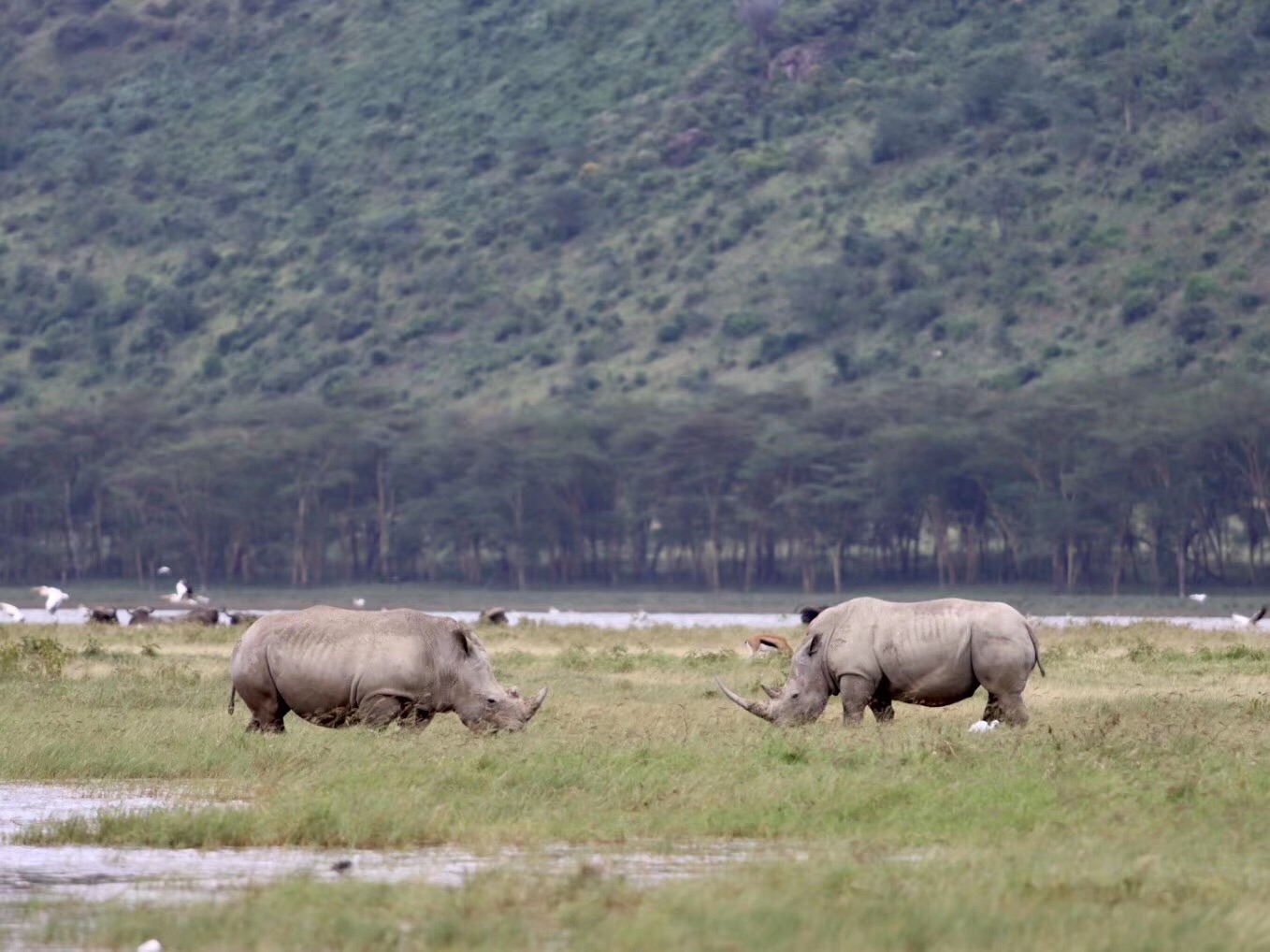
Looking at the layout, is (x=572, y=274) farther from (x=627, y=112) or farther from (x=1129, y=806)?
(x=1129, y=806)

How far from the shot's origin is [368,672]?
56.5ft

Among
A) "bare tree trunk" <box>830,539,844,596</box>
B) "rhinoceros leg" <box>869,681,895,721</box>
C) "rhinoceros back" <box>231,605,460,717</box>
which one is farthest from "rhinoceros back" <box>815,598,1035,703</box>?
"bare tree trunk" <box>830,539,844,596</box>

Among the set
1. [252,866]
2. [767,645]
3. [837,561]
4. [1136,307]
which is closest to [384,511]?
[837,561]

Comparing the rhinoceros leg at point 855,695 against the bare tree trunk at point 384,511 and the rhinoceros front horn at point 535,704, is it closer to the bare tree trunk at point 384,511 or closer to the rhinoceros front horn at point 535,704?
the rhinoceros front horn at point 535,704

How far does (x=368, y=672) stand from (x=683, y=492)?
61621mm

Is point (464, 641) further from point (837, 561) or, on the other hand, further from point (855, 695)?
point (837, 561)

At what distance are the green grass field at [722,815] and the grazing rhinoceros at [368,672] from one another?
0.84ft

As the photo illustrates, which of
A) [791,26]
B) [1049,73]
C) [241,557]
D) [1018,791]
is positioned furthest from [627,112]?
[1018,791]

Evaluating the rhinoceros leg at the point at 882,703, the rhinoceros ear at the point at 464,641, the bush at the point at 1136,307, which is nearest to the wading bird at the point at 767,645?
the rhinoceros leg at the point at 882,703

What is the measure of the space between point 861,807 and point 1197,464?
192 ft

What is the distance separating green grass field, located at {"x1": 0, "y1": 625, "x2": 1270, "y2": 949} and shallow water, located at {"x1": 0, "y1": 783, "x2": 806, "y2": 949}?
0.20m

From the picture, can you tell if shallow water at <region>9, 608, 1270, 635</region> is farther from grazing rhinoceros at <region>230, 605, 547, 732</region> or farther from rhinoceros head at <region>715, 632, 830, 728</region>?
grazing rhinoceros at <region>230, 605, 547, 732</region>

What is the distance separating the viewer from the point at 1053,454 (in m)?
74.1

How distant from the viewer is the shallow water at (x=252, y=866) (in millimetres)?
11398
